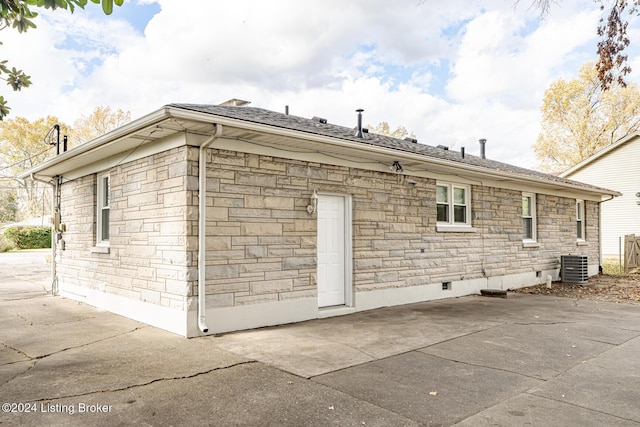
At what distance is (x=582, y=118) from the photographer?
30.0 m

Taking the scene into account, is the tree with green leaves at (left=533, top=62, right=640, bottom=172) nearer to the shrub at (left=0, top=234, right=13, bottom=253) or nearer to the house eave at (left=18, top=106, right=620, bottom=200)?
the house eave at (left=18, top=106, right=620, bottom=200)

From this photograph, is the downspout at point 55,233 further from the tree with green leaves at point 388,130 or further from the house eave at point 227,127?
the tree with green leaves at point 388,130

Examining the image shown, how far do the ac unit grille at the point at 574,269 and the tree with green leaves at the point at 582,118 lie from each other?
2006 cm

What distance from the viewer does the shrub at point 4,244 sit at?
26805 millimetres

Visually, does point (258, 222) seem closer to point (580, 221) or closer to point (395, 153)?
point (395, 153)

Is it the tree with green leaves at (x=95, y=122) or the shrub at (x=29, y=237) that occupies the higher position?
the tree with green leaves at (x=95, y=122)

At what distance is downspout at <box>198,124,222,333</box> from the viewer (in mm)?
6094

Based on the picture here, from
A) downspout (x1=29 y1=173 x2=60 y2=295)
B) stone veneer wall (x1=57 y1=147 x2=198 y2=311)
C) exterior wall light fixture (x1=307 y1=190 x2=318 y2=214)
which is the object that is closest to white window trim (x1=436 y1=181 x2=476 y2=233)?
exterior wall light fixture (x1=307 y1=190 x2=318 y2=214)

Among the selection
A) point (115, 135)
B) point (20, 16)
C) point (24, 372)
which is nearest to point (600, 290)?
point (115, 135)

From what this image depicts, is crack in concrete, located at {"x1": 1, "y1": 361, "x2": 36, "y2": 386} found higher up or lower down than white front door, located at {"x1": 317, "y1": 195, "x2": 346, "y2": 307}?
lower down

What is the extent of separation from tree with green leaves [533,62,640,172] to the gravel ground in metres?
19.2

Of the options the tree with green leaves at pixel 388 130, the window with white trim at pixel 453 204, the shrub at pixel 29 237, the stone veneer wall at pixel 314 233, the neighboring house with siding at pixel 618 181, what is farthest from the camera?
the tree with green leaves at pixel 388 130

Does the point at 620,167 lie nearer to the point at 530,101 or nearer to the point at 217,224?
the point at 530,101

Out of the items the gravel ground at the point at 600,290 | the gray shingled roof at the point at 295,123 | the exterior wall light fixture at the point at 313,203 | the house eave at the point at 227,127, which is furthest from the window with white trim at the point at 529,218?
the exterior wall light fixture at the point at 313,203
